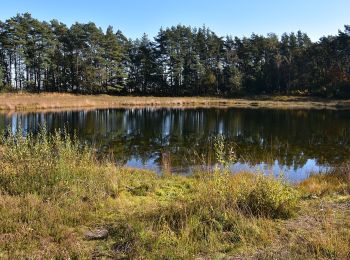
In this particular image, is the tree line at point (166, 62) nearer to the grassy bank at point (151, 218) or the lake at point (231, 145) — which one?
the lake at point (231, 145)

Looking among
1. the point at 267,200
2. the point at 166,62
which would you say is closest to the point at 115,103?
the point at 166,62

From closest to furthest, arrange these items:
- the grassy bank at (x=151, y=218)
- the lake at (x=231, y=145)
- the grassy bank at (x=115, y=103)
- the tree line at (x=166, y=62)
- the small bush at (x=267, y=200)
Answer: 1. the grassy bank at (x=151, y=218)
2. the small bush at (x=267, y=200)
3. the lake at (x=231, y=145)
4. the grassy bank at (x=115, y=103)
5. the tree line at (x=166, y=62)

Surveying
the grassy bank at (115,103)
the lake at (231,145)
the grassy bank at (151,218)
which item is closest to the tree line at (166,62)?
the grassy bank at (115,103)

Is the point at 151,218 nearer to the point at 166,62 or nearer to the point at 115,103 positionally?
the point at 115,103

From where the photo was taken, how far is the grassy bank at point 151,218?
18.0 feet

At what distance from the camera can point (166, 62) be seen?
91.3 metres

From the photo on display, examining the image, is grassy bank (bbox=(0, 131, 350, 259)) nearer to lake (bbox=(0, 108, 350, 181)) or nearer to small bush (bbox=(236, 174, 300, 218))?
small bush (bbox=(236, 174, 300, 218))

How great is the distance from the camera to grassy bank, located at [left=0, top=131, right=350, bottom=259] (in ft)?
18.0

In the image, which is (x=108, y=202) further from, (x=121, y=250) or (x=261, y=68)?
(x=261, y=68)

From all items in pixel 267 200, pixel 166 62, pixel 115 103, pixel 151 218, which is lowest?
pixel 151 218

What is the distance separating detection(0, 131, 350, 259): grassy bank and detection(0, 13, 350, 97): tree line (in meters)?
70.7

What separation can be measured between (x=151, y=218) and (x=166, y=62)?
86.2 metres

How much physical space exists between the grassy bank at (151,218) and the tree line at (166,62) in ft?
232

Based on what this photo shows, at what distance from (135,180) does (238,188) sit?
3931 millimetres
